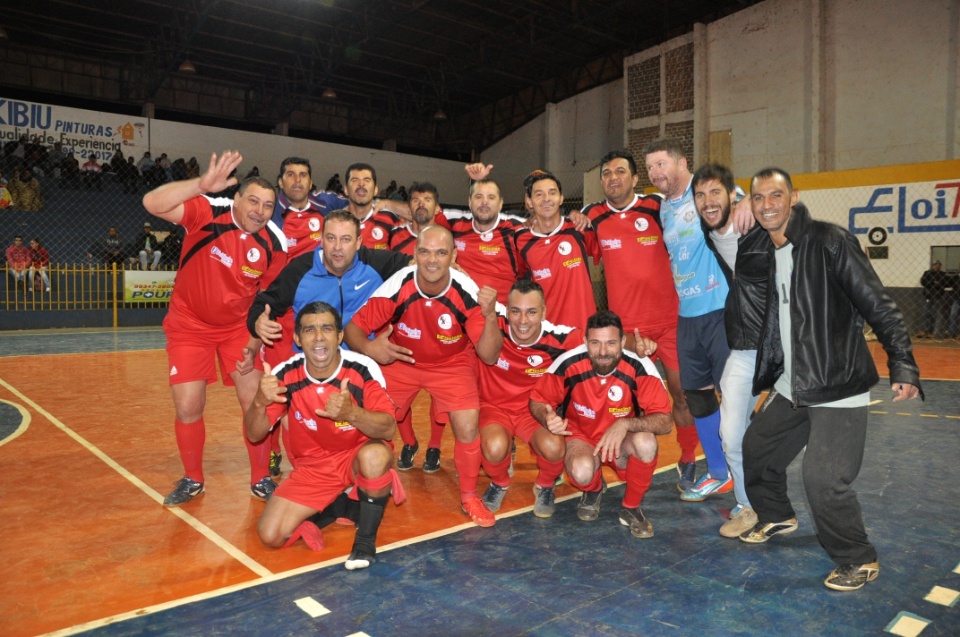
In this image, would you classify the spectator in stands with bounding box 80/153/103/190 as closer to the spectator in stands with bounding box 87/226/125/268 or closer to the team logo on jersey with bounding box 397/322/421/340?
the spectator in stands with bounding box 87/226/125/268

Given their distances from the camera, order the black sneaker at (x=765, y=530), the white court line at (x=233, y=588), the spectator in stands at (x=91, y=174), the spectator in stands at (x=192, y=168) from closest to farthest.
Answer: the white court line at (x=233, y=588) → the black sneaker at (x=765, y=530) → the spectator in stands at (x=91, y=174) → the spectator in stands at (x=192, y=168)

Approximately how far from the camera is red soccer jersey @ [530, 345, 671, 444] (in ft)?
15.6

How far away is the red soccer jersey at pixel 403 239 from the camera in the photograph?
21.5 ft

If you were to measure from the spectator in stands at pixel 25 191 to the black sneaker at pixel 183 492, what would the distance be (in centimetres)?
1924

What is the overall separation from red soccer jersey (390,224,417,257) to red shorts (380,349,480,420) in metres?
1.53

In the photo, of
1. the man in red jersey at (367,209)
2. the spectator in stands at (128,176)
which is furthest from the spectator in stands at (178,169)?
the man in red jersey at (367,209)

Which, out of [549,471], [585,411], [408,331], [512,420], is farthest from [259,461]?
[585,411]

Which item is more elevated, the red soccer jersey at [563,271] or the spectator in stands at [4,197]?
the spectator in stands at [4,197]

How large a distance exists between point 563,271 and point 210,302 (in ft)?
9.23

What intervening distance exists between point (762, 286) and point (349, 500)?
A: 292 cm

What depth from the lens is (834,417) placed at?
11.9 ft

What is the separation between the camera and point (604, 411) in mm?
4828

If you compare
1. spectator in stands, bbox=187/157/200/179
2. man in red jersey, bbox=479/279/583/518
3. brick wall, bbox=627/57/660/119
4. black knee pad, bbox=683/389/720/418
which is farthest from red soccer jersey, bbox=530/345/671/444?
brick wall, bbox=627/57/660/119

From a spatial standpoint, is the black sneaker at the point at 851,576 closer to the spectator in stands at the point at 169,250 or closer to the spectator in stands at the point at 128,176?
the spectator in stands at the point at 169,250
